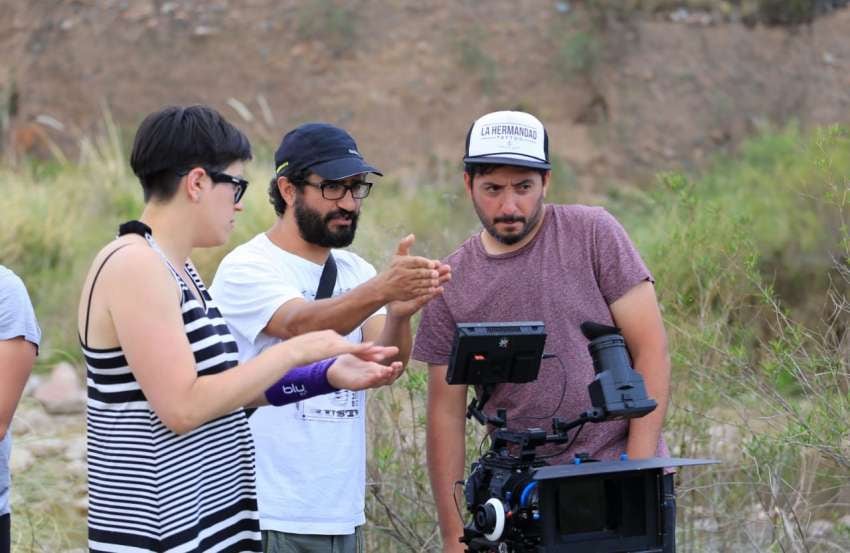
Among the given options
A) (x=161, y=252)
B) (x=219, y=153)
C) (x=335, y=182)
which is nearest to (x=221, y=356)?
(x=161, y=252)

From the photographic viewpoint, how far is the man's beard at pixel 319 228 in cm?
340

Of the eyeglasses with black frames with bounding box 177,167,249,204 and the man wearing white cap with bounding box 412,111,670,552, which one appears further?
the man wearing white cap with bounding box 412,111,670,552

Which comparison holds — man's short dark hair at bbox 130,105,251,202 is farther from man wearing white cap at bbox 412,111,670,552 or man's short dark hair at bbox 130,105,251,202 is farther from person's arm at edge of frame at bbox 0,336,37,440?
man wearing white cap at bbox 412,111,670,552

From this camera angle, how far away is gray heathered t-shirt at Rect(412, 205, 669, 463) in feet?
10.9

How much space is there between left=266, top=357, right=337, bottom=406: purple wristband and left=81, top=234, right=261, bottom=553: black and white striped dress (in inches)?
7.9

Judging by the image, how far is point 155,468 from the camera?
100 inches

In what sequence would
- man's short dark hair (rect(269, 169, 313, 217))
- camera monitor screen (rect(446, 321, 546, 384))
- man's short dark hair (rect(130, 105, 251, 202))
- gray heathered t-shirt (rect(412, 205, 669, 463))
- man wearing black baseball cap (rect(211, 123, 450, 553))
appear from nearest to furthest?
1. man's short dark hair (rect(130, 105, 251, 202))
2. camera monitor screen (rect(446, 321, 546, 384))
3. man wearing black baseball cap (rect(211, 123, 450, 553))
4. gray heathered t-shirt (rect(412, 205, 669, 463))
5. man's short dark hair (rect(269, 169, 313, 217))

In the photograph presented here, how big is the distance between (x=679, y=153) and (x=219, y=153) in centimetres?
1585

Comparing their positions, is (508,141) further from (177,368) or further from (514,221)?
(177,368)

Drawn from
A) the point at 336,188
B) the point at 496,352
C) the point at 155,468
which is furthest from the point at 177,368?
the point at 336,188

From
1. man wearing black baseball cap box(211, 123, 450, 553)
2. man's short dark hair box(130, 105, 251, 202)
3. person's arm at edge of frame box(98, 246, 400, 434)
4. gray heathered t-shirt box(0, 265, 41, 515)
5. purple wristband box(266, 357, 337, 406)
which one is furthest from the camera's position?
man wearing black baseball cap box(211, 123, 450, 553)

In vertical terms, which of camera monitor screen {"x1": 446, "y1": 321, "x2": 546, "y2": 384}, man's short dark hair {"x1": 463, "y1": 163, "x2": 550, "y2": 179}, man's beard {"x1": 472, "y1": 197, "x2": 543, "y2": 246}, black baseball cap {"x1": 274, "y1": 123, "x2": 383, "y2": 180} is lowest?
camera monitor screen {"x1": 446, "y1": 321, "x2": 546, "y2": 384}

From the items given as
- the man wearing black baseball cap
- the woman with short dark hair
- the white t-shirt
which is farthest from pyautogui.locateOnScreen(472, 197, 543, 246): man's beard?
the woman with short dark hair

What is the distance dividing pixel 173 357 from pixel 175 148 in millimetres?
497
